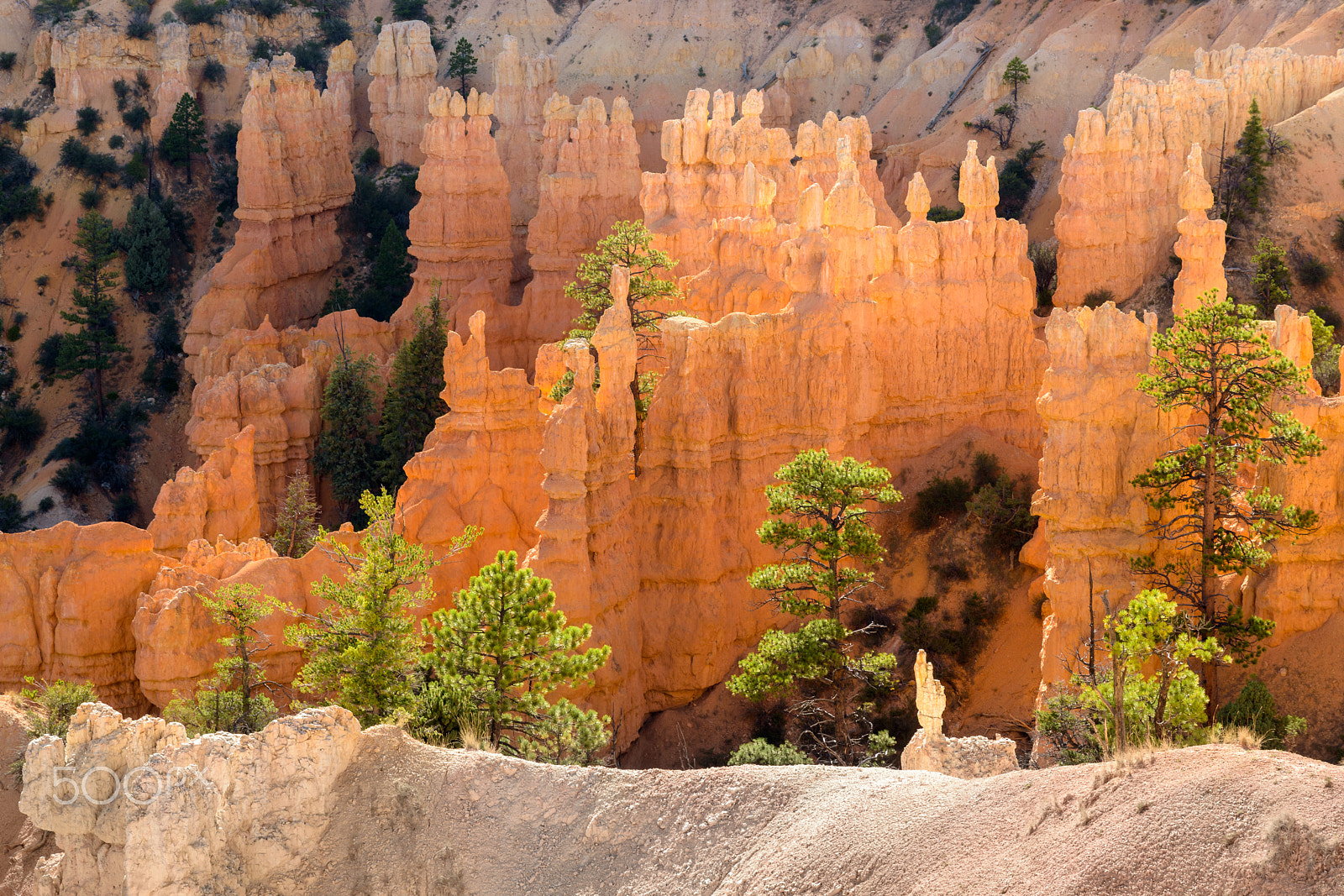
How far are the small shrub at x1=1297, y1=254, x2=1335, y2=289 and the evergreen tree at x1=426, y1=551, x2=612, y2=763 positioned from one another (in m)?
31.9

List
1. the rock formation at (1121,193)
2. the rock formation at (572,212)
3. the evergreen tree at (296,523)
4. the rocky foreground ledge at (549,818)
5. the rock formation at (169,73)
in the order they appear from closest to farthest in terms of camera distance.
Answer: the rocky foreground ledge at (549,818) → the evergreen tree at (296,523) → the rock formation at (1121,193) → the rock formation at (572,212) → the rock formation at (169,73)

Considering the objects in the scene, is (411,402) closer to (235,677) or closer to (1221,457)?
(235,677)

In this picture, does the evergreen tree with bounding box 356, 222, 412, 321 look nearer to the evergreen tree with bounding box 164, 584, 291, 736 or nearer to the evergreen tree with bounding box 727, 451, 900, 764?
the evergreen tree with bounding box 164, 584, 291, 736

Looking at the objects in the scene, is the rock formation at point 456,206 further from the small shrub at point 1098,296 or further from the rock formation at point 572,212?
the small shrub at point 1098,296

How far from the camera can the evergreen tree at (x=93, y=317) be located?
6625 cm

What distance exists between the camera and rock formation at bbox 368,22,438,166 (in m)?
76.1

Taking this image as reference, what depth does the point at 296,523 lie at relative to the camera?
160ft

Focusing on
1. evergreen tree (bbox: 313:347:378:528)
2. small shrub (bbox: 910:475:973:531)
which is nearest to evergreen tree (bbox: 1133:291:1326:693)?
small shrub (bbox: 910:475:973:531)

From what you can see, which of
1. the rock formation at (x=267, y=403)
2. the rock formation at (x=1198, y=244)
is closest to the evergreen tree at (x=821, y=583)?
the rock formation at (x=1198, y=244)

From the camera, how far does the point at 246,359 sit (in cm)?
5772

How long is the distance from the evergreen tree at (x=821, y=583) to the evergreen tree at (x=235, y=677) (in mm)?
9201

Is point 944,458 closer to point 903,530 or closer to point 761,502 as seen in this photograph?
point 903,530

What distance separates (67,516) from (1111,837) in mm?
50443

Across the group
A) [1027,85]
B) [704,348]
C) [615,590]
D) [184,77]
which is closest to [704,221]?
[704,348]
